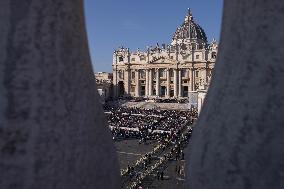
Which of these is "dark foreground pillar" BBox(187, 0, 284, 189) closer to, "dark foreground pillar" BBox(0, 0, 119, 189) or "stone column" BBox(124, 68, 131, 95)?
"dark foreground pillar" BBox(0, 0, 119, 189)

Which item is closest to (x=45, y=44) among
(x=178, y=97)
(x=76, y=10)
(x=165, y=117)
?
(x=76, y=10)

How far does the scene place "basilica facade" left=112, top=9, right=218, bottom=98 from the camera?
56.4 m

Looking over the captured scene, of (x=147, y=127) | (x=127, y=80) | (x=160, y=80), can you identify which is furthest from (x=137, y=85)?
(x=147, y=127)

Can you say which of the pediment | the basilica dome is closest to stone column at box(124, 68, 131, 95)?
the pediment

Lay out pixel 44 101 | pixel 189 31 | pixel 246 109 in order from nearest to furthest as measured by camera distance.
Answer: pixel 246 109
pixel 44 101
pixel 189 31

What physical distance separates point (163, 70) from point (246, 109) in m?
56.8

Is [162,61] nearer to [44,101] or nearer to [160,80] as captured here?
[160,80]

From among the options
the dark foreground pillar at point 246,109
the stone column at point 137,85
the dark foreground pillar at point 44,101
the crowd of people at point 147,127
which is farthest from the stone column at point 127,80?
the dark foreground pillar at point 246,109

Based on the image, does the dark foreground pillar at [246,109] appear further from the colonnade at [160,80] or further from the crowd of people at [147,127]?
the colonnade at [160,80]

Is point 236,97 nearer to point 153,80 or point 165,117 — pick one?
point 165,117

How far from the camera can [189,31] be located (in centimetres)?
6881

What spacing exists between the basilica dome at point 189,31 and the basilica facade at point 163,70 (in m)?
3.91

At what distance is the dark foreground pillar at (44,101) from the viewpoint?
2.70 m

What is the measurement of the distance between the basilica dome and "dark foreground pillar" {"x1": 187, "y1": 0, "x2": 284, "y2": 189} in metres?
66.2
